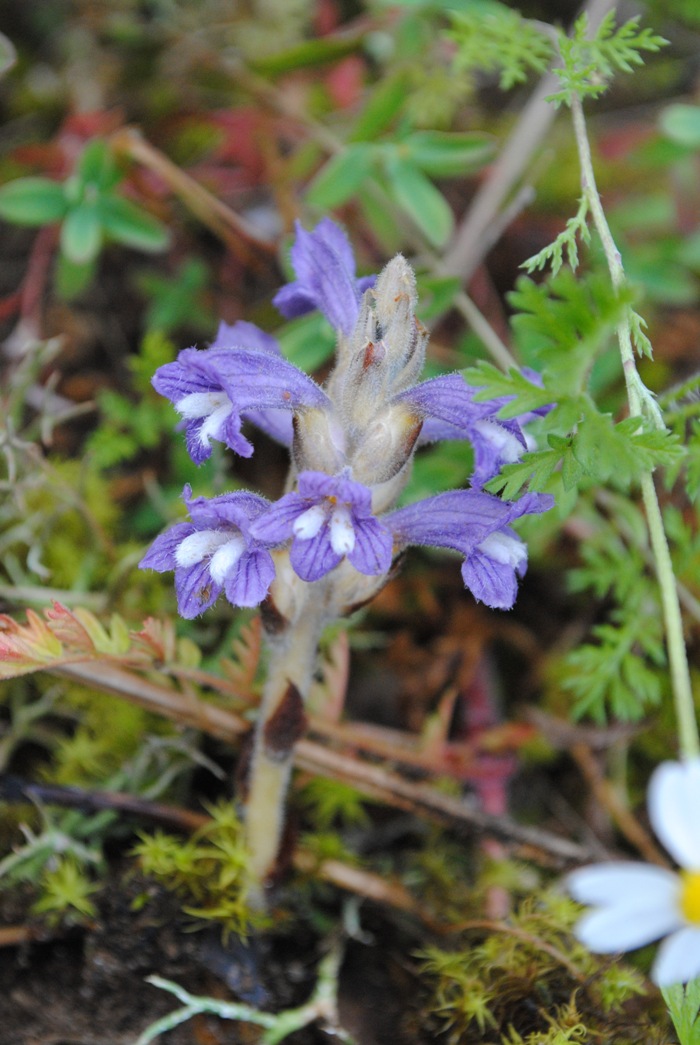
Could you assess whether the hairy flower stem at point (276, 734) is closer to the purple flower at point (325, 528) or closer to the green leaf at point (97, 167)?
A: the purple flower at point (325, 528)

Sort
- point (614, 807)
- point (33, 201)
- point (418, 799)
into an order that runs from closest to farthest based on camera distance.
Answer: point (418, 799), point (614, 807), point (33, 201)

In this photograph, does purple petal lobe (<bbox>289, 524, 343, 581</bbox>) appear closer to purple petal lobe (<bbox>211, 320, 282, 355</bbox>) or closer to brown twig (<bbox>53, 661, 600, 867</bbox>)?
purple petal lobe (<bbox>211, 320, 282, 355</bbox>)

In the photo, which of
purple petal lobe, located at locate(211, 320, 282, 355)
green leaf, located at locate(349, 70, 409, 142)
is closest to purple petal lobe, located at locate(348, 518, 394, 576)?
purple petal lobe, located at locate(211, 320, 282, 355)

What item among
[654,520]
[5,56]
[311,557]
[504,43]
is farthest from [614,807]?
[5,56]

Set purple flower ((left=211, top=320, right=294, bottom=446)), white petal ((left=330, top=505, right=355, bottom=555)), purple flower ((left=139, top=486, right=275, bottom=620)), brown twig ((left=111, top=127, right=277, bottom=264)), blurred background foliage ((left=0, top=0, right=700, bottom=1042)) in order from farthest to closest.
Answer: brown twig ((left=111, top=127, right=277, bottom=264)) → blurred background foliage ((left=0, top=0, right=700, bottom=1042)) → purple flower ((left=211, top=320, right=294, bottom=446)) → purple flower ((left=139, top=486, right=275, bottom=620)) → white petal ((left=330, top=505, right=355, bottom=555))

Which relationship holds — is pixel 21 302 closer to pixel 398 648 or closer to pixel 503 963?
pixel 398 648

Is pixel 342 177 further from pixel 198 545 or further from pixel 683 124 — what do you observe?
pixel 198 545
